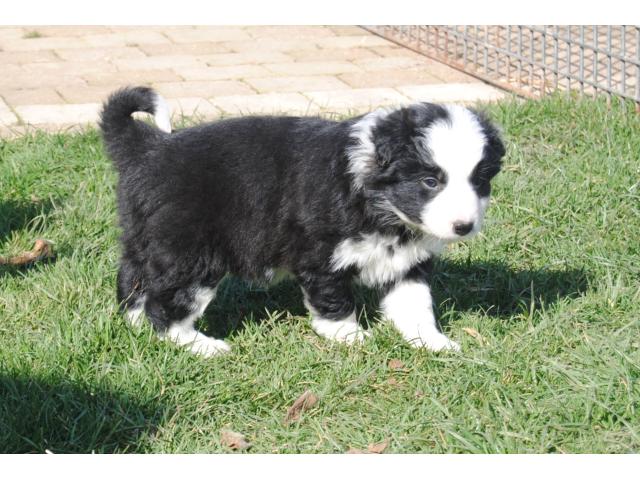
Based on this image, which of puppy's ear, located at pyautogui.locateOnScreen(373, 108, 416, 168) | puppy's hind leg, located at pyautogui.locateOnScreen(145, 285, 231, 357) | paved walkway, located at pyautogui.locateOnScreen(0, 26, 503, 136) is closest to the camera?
puppy's ear, located at pyautogui.locateOnScreen(373, 108, 416, 168)

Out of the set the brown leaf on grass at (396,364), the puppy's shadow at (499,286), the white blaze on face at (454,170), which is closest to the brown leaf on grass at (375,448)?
the brown leaf on grass at (396,364)

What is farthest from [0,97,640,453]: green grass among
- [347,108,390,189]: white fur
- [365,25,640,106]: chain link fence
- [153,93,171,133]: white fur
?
[365,25,640,106]: chain link fence

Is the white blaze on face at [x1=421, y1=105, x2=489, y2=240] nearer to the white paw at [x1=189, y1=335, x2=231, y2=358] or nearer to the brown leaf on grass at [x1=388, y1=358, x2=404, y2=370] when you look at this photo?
the brown leaf on grass at [x1=388, y1=358, x2=404, y2=370]

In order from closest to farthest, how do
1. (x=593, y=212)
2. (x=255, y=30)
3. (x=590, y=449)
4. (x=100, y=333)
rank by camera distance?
1. (x=590, y=449)
2. (x=100, y=333)
3. (x=593, y=212)
4. (x=255, y=30)

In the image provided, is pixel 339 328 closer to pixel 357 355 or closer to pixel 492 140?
pixel 357 355

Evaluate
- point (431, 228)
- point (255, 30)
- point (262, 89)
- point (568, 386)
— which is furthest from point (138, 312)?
point (255, 30)

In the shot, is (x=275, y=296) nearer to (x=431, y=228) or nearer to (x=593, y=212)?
(x=431, y=228)

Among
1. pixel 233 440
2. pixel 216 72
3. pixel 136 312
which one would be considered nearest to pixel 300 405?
pixel 233 440
